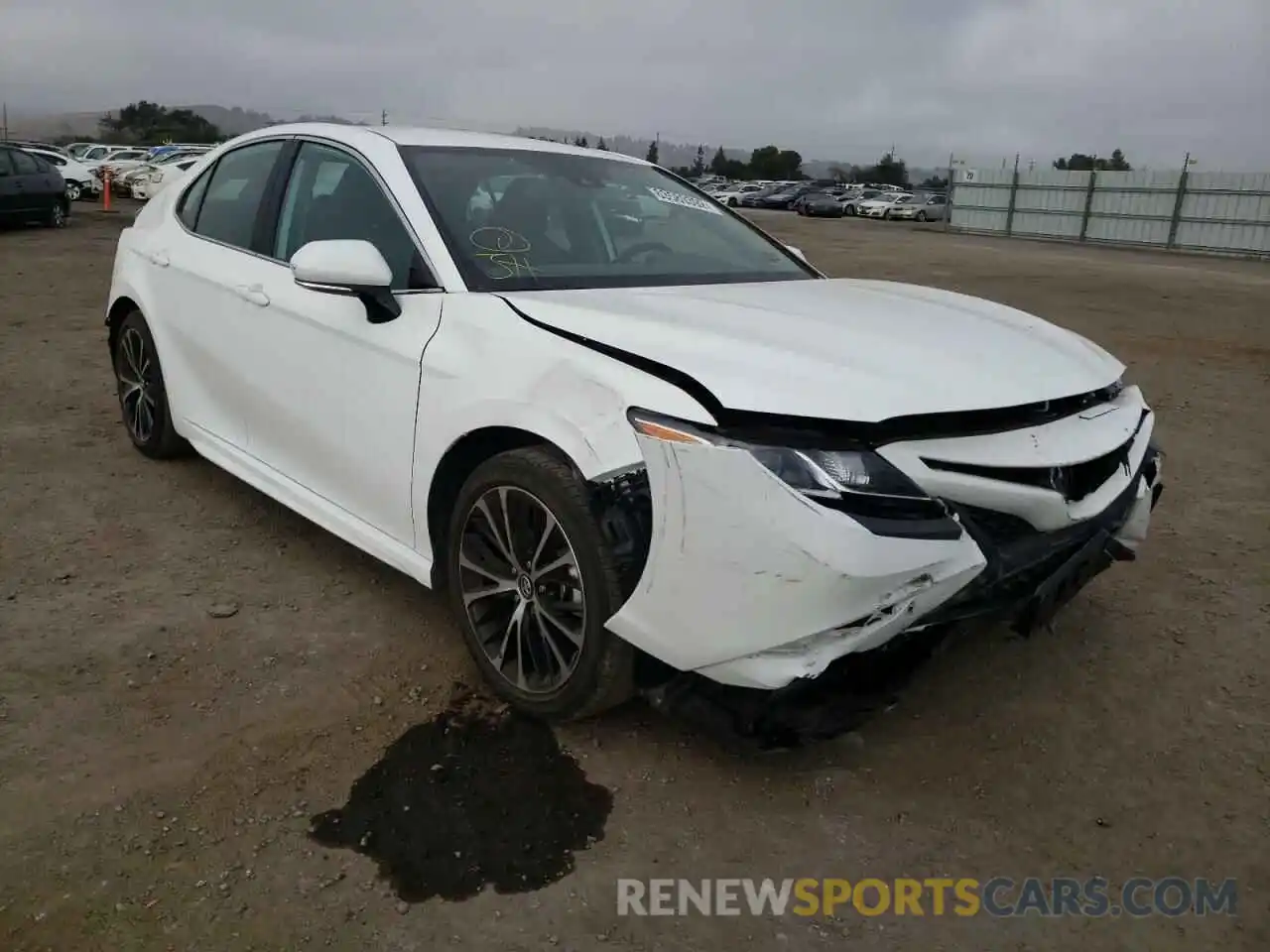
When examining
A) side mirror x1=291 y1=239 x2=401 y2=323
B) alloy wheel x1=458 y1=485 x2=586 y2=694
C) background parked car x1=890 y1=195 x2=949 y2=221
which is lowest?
alloy wheel x1=458 y1=485 x2=586 y2=694

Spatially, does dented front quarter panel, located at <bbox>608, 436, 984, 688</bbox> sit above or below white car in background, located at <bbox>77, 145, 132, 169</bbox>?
below

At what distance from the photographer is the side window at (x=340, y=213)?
122 inches

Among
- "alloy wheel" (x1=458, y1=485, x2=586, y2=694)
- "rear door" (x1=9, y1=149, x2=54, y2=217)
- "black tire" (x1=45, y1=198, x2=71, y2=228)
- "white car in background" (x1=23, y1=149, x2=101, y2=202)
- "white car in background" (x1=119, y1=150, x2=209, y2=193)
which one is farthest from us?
"white car in background" (x1=119, y1=150, x2=209, y2=193)

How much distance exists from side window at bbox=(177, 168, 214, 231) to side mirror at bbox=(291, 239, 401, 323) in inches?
67.4

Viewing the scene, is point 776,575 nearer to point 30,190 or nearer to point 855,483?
point 855,483

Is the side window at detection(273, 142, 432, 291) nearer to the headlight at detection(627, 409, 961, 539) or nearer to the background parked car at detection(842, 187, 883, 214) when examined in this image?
the headlight at detection(627, 409, 961, 539)

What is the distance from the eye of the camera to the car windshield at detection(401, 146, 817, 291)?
309 centimetres

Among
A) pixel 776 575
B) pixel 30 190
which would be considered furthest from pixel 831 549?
pixel 30 190

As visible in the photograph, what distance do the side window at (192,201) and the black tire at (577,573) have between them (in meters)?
2.32

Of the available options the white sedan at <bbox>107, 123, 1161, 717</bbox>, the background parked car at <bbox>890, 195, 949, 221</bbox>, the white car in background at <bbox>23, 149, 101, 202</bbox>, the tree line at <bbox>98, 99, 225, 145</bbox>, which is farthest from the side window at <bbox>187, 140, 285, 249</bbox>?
the tree line at <bbox>98, 99, 225, 145</bbox>

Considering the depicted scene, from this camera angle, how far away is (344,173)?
345cm

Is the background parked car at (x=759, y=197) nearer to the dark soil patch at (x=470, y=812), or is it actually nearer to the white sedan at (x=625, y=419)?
the white sedan at (x=625, y=419)

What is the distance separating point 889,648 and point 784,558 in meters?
0.41

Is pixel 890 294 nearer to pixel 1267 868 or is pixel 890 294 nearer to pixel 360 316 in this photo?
pixel 360 316
